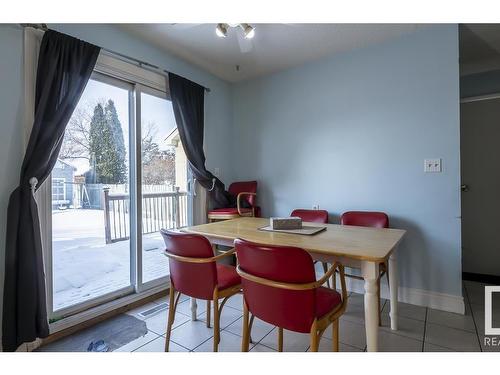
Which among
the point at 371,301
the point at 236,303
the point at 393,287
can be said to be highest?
the point at 371,301

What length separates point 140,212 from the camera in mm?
2521

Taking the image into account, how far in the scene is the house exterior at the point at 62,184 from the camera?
2.02 metres

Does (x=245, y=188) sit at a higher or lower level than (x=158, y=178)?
lower

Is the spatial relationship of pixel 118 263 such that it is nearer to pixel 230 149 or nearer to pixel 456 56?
pixel 230 149

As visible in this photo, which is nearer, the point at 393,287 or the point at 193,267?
the point at 193,267

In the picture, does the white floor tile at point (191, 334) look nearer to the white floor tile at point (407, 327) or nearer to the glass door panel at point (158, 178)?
the glass door panel at point (158, 178)

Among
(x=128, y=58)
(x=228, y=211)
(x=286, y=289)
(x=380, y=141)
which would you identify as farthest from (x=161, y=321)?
(x=380, y=141)

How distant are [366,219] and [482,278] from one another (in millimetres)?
1686

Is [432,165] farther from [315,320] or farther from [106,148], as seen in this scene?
[106,148]

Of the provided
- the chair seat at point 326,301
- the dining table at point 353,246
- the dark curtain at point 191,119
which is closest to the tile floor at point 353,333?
the dining table at point 353,246

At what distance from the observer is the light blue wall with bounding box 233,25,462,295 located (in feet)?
7.45

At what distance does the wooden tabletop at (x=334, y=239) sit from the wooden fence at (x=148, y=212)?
3.19 ft

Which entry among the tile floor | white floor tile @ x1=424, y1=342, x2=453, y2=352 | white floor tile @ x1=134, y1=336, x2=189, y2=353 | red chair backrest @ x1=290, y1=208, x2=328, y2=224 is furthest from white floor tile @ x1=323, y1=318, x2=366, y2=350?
white floor tile @ x1=134, y1=336, x2=189, y2=353

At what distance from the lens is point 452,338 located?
6.00 ft
